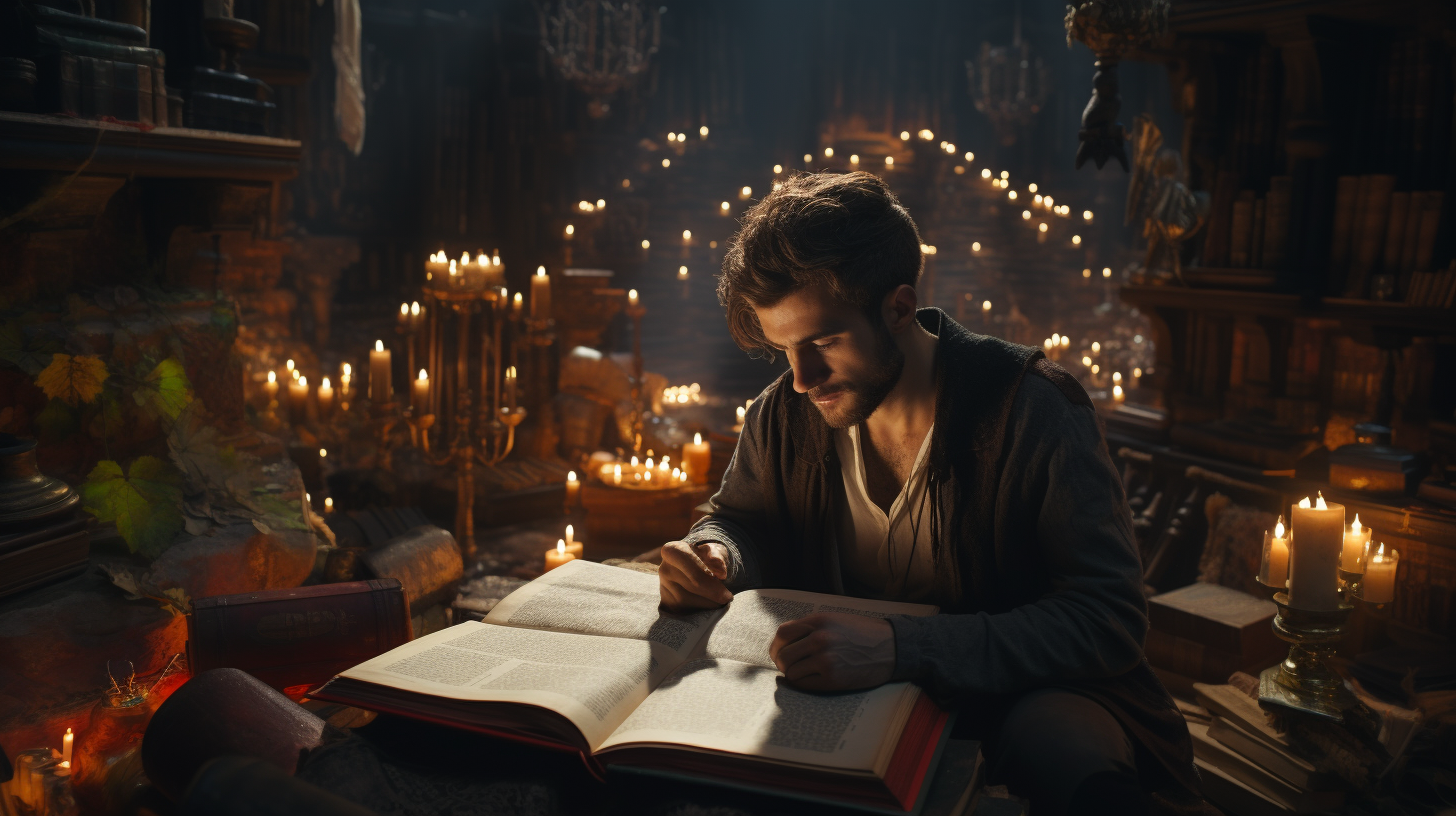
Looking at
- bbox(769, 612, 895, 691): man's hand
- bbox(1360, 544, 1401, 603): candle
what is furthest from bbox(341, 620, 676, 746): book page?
bbox(1360, 544, 1401, 603): candle

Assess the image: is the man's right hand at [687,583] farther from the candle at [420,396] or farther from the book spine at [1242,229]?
the book spine at [1242,229]

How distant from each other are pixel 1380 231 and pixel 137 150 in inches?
191

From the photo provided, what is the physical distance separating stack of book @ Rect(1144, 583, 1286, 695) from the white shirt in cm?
196

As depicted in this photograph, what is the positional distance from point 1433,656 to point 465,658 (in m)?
3.63

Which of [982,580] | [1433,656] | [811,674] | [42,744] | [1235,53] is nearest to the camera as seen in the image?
[811,674]

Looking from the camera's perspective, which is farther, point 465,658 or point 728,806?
point 465,658

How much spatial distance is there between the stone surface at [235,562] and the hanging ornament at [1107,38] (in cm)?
331

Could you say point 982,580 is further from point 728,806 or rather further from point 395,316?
point 395,316

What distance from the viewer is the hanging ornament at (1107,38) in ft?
13.5

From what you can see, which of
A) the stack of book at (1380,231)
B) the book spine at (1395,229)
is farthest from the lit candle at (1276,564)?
the book spine at (1395,229)

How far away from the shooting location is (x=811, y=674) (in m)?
1.57

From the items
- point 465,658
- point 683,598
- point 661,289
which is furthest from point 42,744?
point 661,289

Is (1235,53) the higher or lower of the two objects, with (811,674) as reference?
higher

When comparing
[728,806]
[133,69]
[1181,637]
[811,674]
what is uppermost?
[133,69]
